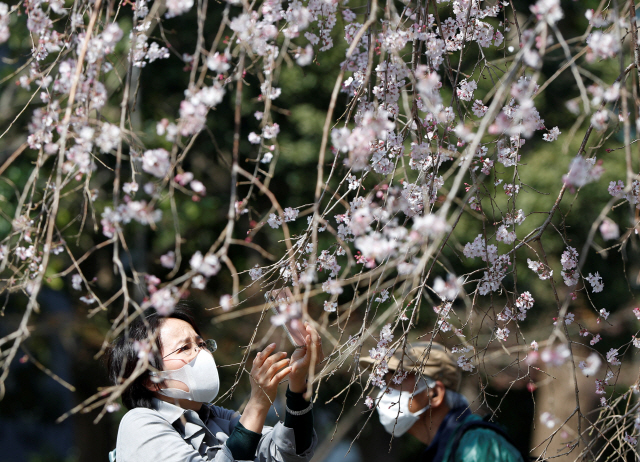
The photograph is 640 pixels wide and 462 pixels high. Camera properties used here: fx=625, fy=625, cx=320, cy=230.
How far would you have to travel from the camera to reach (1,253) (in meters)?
1.30

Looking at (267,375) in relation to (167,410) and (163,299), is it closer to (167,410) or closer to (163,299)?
(167,410)

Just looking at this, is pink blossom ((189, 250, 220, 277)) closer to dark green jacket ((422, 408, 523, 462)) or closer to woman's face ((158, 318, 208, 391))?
woman's face ((158, 318, 208, 391))

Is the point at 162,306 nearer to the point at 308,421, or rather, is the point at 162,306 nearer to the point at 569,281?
the point at 308,421

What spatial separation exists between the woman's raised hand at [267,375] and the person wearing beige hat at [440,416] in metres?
0.24

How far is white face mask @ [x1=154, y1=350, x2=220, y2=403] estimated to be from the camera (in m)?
1.60

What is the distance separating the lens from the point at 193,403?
1.66 meters

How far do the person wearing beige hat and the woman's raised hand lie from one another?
24 cm

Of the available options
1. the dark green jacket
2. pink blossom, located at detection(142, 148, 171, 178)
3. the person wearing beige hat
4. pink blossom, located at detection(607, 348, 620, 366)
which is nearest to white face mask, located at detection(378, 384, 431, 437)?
the person wearing beige hat

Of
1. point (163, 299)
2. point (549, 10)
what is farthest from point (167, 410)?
point (549, 10)

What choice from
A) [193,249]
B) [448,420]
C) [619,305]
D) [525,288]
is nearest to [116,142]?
[448,420]

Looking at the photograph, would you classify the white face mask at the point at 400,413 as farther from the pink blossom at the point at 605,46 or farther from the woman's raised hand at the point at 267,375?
the pink blossom at the point at 605,46

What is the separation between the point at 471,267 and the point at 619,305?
3.93ft

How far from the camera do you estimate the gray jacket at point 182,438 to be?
146 cm

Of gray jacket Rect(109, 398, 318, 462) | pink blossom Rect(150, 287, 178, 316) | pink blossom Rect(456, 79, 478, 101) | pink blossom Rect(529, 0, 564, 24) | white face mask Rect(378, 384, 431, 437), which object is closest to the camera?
pink blossom Rect(529, 0, 564, 24)
